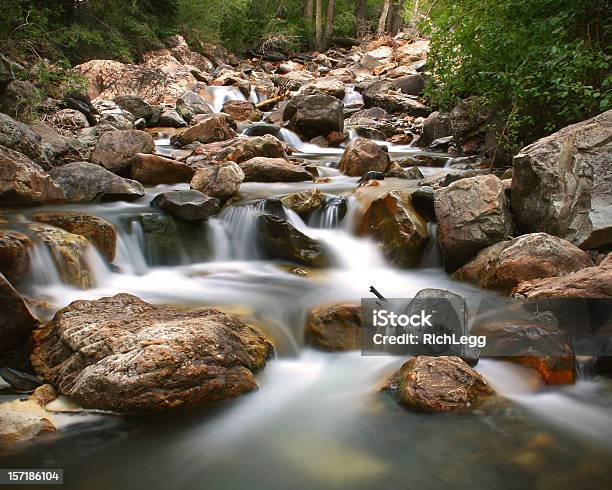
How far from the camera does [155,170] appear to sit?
8031mm

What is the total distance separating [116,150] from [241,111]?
7.16m

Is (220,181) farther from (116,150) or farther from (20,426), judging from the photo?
(20,426)

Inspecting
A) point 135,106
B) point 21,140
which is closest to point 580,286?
point 21,140

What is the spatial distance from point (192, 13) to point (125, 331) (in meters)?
20.7

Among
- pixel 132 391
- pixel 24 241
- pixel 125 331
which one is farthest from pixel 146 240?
pixel 132 391

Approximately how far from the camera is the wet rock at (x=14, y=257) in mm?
4398

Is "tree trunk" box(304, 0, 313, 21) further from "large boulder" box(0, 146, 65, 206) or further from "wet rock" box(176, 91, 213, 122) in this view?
"large boulder" box(0, 146, 65, 206)

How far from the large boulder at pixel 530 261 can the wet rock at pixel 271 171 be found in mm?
4333

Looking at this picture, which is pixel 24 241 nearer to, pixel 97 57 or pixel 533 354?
pixel 533 354

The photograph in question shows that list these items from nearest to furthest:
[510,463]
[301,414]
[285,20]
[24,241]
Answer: [510,463] < [301,414] < [24,241] < [285,20]

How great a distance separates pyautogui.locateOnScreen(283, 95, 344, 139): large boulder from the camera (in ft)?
41.2

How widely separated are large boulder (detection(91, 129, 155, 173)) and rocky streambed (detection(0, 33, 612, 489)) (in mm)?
39

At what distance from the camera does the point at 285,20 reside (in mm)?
28219

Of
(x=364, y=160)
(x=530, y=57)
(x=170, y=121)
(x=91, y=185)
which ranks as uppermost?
(x=170, y=121)
